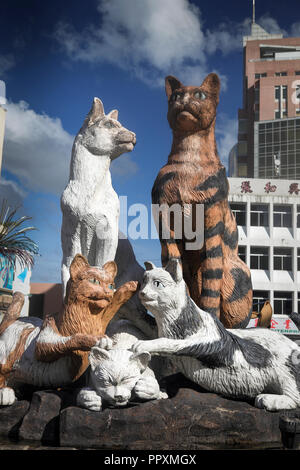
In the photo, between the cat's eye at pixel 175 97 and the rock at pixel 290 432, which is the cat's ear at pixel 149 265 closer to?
the rock at pixel 290 432

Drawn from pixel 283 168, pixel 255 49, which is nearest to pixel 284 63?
pixel 255 49

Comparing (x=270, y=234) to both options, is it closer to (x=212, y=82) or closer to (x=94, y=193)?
(x=212, y=82)

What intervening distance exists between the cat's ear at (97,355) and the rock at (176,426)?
0.29m

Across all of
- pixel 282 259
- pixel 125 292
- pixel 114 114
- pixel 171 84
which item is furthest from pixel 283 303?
pixel 125 292

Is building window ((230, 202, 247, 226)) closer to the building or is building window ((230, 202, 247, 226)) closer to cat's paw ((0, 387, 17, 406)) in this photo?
the building

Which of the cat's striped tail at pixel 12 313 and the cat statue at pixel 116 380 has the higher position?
the cat's striped tail at pixel 12 313

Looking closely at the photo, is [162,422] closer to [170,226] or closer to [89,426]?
[89,426]

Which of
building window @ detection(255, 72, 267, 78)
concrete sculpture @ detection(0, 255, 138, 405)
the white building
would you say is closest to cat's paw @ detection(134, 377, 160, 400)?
concrete sculpture @ detection(0, 255, 138, 405)

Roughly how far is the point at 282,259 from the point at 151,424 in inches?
825

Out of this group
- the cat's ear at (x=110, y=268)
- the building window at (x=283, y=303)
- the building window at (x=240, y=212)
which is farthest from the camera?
the building window at (x=240, y=212)

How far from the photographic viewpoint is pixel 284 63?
36094mm

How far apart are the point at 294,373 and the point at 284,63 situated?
124ft

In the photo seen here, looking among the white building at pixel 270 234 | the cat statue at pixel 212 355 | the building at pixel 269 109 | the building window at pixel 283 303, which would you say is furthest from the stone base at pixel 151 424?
the building at pixel 269 109

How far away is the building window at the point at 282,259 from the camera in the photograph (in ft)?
72.7
